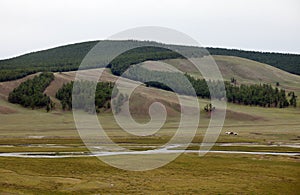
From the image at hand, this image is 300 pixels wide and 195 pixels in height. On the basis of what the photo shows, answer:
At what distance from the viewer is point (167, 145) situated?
101250 millimetres

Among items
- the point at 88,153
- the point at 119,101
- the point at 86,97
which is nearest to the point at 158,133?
the point at 88,153

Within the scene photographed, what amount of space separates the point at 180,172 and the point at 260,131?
7794cm

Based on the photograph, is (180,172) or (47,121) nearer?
(180,172)

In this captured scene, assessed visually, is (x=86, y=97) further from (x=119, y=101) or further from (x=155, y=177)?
(x=155, y=177)

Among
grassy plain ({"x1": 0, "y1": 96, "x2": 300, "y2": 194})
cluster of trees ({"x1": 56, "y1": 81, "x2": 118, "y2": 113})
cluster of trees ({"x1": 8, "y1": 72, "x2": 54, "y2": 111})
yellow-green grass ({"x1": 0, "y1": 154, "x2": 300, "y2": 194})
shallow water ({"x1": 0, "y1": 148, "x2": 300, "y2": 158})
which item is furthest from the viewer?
cluster of trees ({"x1": 8, "y1": 72, "x2": 54, "y2": 111})

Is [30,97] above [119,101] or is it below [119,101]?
above

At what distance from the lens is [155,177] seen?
59.2m

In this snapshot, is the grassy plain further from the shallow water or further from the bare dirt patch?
the bare dirt patch

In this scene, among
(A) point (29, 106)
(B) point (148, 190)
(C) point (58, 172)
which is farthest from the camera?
(A) point (29, 106)

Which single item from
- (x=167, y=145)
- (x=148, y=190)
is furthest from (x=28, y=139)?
(x=148, y=190)

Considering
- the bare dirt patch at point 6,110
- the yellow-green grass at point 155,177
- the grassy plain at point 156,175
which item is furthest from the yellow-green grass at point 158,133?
the yellow-green grass at point 155,177

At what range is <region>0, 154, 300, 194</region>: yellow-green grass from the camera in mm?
51531

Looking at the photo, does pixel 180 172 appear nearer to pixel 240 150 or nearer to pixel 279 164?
pixel 279 164

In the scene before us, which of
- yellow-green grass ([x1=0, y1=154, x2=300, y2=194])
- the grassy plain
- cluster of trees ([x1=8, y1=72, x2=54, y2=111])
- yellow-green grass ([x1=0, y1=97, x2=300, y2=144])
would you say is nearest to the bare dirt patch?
yellow-green grass ([x1=0, y1=97, x2=300, y2=144])
